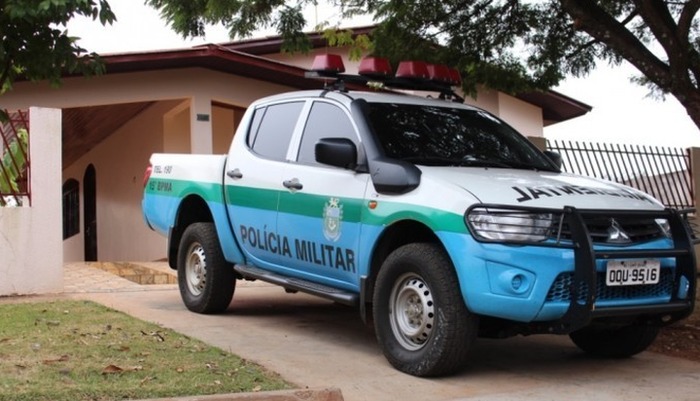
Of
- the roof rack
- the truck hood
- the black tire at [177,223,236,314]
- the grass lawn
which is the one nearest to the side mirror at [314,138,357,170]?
the truck hood

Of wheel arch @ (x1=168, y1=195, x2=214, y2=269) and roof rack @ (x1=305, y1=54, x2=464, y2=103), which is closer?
roof rack @ (x1=305, y1=54, x2=464, y2=103)

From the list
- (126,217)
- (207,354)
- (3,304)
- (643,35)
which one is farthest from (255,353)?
(126,217)

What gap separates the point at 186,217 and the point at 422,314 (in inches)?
139

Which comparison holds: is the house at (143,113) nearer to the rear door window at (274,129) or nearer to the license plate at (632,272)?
the rear door window at (274,129)

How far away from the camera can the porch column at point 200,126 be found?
45.5 feet

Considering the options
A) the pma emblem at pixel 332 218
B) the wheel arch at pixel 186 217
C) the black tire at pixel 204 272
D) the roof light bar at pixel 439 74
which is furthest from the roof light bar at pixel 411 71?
the wheel arch at pixel 186 217

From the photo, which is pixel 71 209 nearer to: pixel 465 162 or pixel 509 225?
pixel 465 162

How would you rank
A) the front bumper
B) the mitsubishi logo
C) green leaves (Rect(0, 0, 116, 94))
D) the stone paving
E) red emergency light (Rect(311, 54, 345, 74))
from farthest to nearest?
the stone paving, red emergency light (Rect(311, 54, 345, 74)), the mitsubishi logo, the front bumper, green leaves (Rect(0, 0, 116, 94))

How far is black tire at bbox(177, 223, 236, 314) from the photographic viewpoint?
782cm

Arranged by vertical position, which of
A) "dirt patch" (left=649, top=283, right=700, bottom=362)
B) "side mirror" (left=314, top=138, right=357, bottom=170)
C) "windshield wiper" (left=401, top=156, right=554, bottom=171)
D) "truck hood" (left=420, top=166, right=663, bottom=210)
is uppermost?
"side mirror" (left=314, top=138, right=357, bottom=170)

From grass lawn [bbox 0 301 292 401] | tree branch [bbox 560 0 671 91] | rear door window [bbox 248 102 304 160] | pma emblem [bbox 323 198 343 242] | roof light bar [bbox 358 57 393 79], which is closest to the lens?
grass lawn [bbox 0 301 292 401]

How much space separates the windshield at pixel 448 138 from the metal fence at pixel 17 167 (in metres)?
4.28

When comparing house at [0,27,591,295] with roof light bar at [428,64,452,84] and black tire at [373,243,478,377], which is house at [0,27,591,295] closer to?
roof light bar at [428,64,452,84]

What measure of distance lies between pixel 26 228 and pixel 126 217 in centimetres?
965
